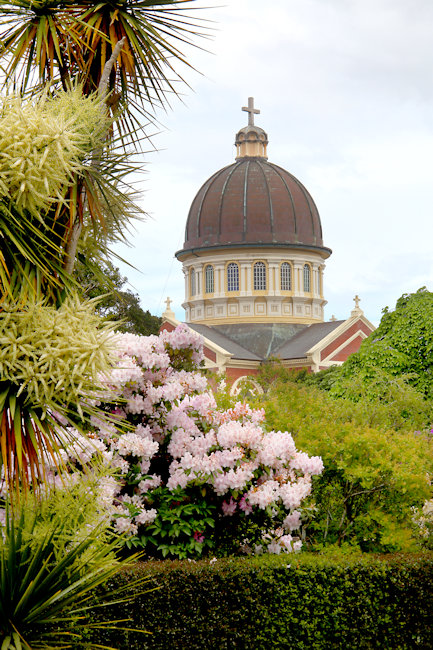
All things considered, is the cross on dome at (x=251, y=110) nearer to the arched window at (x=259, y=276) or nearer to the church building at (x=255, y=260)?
the church building at (x=255, y=260)

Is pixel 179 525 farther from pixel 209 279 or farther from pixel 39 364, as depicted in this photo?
pixel 209 279

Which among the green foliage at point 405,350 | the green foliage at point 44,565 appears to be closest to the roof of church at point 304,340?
the green foliage at point 405,350

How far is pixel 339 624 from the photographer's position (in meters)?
7.69

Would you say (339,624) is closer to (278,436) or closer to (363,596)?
(363,596)

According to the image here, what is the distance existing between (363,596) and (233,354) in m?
39.9

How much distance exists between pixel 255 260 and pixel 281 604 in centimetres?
4637

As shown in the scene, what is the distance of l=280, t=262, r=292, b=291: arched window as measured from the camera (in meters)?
53.5

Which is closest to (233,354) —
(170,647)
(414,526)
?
(414,526)

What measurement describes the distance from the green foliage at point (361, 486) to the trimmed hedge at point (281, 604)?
0.80m

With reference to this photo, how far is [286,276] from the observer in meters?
53.6

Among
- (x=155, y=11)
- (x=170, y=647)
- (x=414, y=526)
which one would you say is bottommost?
(x=170, y=647)

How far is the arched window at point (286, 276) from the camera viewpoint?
176 ft

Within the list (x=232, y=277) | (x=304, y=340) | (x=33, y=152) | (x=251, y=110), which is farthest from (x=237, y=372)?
(x=33, y=152)

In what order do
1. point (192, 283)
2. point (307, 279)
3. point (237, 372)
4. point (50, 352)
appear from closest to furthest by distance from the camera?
point (50, 352) → point (237, 372) → point (307, 279) → point (192, 283)
